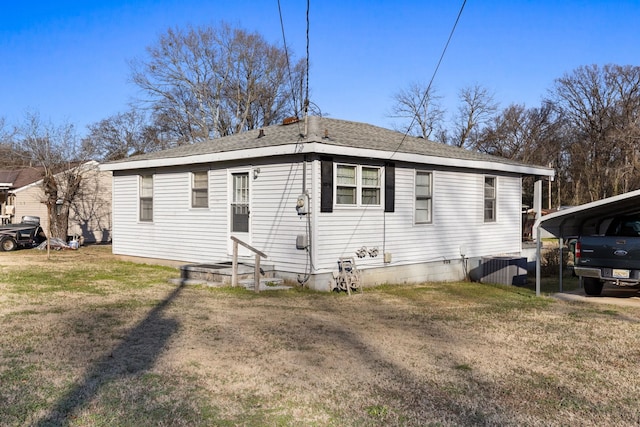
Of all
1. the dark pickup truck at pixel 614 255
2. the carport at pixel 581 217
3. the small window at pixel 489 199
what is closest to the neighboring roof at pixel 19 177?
the small window at pixel 489 199

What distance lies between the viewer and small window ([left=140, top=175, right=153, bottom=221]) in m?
15.7

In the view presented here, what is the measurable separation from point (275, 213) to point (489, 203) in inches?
283

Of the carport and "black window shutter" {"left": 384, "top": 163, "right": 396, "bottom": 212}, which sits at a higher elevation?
"black window shutter" {"left": 384, "top": 163, "right": 396, "bottom": 212}

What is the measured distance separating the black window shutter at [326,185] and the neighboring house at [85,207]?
17.9m

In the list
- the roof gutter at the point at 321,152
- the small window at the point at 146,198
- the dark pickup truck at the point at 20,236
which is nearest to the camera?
the roof gutter at the point at 321,152

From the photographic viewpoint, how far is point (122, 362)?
593 centimetres

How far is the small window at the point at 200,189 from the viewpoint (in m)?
13.9

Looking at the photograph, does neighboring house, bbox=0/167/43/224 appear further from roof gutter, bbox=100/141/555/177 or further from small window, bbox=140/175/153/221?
roof gutter, bbox=100/141/555/177

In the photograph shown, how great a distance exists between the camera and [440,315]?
29.8 feet

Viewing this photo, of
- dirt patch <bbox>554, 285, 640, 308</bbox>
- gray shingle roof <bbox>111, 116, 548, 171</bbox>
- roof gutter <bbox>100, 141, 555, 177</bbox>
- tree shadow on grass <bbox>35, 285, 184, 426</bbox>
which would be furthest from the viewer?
gray shingle roof <bbox>111, 116, 548, 171</bbox>

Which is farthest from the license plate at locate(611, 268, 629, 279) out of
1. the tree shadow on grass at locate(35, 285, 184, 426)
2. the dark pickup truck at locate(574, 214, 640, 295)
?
the tree shadow on grass at locate(35, 285, 184, 426)

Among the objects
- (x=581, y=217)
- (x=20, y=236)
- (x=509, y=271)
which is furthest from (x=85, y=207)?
(x=581, y=217)

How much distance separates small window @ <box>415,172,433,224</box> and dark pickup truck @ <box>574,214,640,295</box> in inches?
151

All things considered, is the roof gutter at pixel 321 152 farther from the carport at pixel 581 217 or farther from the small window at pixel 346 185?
the carport at pixel 581 217
